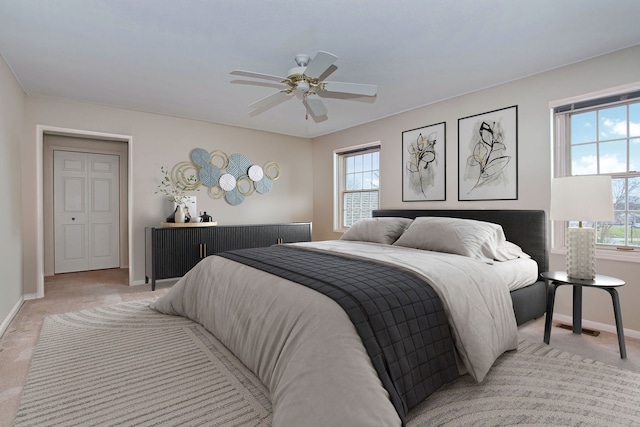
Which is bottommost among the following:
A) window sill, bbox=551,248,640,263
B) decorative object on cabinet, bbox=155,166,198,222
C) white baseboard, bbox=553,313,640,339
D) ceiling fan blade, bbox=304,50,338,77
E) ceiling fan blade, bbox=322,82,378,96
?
white baseboard, bbox=553,313,640,339

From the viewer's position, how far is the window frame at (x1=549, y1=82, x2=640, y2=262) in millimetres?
2656

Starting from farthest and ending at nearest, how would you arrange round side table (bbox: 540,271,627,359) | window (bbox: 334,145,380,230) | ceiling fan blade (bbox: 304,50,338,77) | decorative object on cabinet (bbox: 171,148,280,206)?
window (bbox: 334,145,380,230)
decorative object on cabinet (bbox: 171,148,280,206)
round side table (bbox: 540,271,627,359)
ceiling fan blade (bbox: 304,50,338,77)

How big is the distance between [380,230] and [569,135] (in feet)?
6.24

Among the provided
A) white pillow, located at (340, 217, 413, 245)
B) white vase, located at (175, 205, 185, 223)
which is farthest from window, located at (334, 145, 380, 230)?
white vase, located at (175, 205, 185, 223)

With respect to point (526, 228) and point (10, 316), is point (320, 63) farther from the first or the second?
point (10, 316)

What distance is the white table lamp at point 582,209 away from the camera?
231 centimetres

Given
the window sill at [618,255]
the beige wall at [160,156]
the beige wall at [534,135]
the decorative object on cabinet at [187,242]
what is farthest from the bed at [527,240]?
the beige wall at [160,156]

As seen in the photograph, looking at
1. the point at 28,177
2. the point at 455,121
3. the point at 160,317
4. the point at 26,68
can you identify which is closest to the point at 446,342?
the point at 160,317

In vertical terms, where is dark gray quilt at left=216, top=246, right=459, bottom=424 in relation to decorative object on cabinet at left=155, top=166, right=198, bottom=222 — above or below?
below

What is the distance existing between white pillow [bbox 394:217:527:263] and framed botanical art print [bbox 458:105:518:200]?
0.61m

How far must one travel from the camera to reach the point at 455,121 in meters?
3.76

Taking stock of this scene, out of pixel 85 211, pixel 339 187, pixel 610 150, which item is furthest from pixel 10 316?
pixel 610 150

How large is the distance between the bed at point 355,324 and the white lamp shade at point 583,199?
1.96 feet

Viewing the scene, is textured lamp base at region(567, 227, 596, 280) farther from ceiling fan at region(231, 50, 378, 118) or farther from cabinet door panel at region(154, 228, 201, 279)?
cabinet door panel at region(154, 228, 201, 279)
